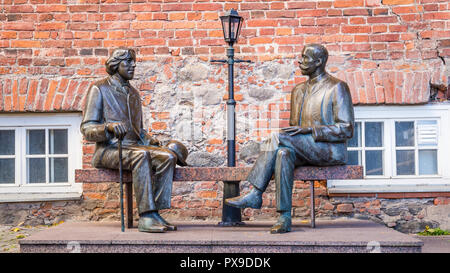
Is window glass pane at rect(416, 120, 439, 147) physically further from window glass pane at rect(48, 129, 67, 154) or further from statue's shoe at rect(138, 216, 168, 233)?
window glass pane at rect(48, 129, 67, 154)

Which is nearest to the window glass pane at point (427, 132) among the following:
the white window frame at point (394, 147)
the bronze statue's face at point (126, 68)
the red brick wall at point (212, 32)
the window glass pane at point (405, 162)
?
the white window frame at point (394, 147)

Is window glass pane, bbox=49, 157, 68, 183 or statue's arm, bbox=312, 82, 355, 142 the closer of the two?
statue's arm, bbox=312, 82, 355, 142

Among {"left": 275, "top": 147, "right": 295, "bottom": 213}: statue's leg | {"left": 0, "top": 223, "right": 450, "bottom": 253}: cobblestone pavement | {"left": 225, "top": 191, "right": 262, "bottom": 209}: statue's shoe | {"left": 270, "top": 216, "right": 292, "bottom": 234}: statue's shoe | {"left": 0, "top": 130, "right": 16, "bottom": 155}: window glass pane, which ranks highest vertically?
{"left": 0, "top": 130, "right": 16, "bottom": 155}: window glass pane

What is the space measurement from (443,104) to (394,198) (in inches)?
44.0

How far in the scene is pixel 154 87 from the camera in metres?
6.70

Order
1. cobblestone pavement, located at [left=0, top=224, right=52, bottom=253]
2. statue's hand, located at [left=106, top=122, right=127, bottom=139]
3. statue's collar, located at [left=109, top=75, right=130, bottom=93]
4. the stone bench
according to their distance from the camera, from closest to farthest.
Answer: statue's hand, located at [left=106, top=122, right=127, bottom=139] → the stone bench → statue's collar, located at [left=109, top=75, right=130, bottom=93] → cobblestone pavement, located at [left=0, top=224, right=52, bottom=253]

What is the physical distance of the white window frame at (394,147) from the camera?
671 centimetres

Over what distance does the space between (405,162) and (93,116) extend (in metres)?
3.38

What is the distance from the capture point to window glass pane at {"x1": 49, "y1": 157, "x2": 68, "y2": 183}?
678cm

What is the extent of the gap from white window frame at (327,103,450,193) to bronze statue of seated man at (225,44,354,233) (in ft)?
4.50

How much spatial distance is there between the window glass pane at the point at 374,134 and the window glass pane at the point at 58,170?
3214 millimetres

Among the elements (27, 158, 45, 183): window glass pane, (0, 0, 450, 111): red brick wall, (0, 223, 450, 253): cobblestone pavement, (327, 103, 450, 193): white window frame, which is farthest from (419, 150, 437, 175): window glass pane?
(27, 158, 45, 183): window glass pane

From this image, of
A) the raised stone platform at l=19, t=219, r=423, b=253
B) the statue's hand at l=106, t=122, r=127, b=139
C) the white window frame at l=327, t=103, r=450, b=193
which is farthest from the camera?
the white window frame at l=327, t=103, r=450, b=193

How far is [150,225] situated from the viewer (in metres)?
5.14
